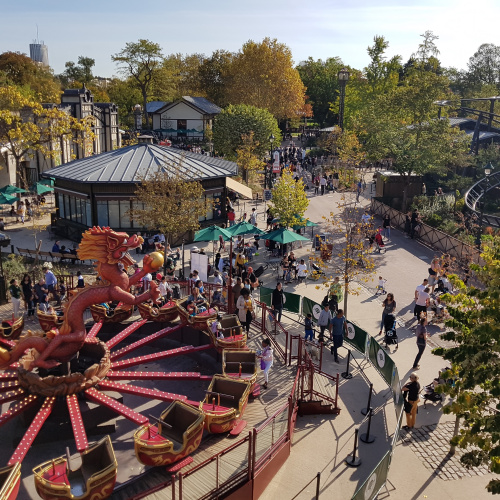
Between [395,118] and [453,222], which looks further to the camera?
[395,118]

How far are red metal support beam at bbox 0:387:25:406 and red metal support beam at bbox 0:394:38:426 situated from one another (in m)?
0.16

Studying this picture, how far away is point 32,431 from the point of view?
11375 mm

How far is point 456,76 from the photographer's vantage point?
102 m

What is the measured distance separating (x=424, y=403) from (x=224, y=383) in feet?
20.3

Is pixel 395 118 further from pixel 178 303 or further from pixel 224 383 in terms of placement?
pixel 224 383

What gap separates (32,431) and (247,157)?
3627cm

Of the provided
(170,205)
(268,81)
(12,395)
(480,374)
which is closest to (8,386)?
(12,395)

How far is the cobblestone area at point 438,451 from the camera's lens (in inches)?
497

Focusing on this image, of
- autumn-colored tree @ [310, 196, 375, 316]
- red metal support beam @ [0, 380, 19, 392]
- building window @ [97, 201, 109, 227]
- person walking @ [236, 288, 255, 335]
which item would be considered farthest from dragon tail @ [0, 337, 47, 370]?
building window @ [97, 201, 109, 227]

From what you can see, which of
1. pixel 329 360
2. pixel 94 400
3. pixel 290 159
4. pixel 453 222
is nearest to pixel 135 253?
pixel 329 360

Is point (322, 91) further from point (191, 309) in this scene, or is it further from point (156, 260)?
point (156, 260)

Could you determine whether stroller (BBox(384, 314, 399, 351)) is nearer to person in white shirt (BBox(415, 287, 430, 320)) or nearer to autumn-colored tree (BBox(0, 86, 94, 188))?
person in white shirt (BBox(415, 287, 430, 320))

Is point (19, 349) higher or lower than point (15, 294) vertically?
higher

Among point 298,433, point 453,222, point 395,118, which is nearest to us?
point 298,433
